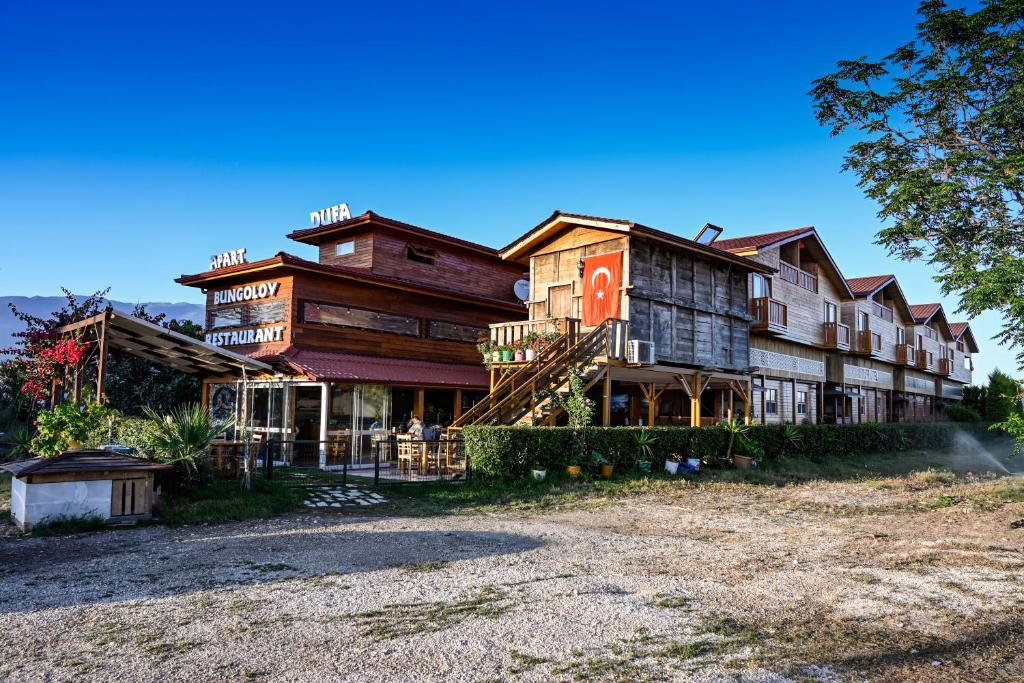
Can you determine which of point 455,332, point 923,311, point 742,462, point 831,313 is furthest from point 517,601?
point 923,311

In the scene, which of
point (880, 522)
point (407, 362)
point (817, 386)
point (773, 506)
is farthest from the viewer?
point (817, 386)

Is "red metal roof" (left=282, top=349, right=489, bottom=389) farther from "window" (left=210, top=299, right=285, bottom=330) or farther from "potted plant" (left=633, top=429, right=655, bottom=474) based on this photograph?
"potted plant" (left=633, top=429, right=655, bottom=474)

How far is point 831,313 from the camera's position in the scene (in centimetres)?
3528

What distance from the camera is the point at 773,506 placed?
13938 mm

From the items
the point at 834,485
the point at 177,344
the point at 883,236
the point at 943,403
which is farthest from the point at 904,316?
the point at 177,344

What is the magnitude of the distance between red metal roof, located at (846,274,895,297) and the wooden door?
19660 mm

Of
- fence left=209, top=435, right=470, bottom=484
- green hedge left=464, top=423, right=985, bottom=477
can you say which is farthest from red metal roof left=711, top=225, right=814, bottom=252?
fence left=209, top=435, right=470, bottom=484

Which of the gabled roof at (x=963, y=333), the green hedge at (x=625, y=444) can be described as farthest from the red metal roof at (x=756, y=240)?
the gabled roof at (x=963, y=333)

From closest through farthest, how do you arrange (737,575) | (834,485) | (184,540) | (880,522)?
(737,575)
(184,540)
(880,522)
(834,485)

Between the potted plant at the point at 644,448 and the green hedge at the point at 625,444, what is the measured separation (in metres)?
0.13

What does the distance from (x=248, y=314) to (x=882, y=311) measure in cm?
3446

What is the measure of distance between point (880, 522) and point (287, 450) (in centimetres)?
1584

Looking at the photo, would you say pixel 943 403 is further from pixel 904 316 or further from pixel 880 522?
pixel 880 522

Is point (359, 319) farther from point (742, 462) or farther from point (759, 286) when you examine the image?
point (759, 286)
